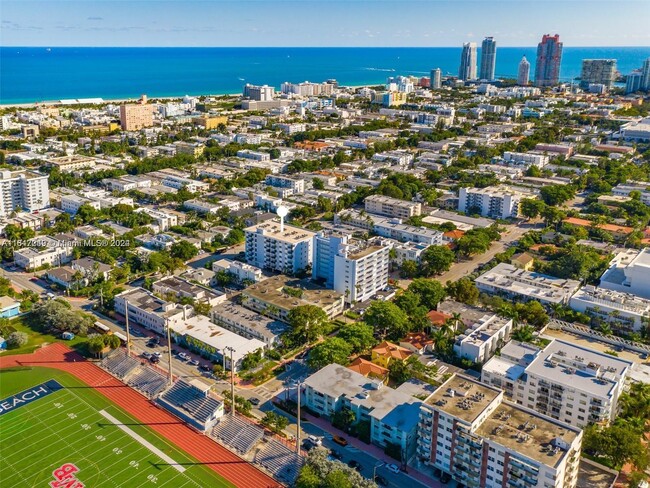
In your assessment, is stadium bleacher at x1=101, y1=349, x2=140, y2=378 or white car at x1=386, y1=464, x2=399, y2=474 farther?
stadium bleacher at x1=101, y1=349, x2=140, y2=378

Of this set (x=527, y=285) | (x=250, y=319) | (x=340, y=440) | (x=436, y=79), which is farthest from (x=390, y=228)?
(x=436, y=79)

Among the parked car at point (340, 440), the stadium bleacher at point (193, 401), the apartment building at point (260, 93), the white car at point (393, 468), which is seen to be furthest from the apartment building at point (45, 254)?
the apartment building at point (260, 93)

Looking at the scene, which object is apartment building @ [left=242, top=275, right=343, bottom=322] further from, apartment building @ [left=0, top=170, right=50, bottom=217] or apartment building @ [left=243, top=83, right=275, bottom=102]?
apartment building @ [left=243, top=83, right=275, bottom=102]

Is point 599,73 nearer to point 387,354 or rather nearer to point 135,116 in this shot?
point 135,116

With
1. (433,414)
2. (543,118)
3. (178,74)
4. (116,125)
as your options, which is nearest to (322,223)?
(433,414)

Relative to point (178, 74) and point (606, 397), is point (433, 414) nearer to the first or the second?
point (606, 397)

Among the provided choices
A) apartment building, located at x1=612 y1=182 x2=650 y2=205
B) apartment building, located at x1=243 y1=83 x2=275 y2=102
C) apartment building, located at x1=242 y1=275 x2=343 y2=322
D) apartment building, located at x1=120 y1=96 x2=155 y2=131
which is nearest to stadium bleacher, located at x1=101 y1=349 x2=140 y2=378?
apartment building, located at x1=242 y1=275 x2=343 y2=322
